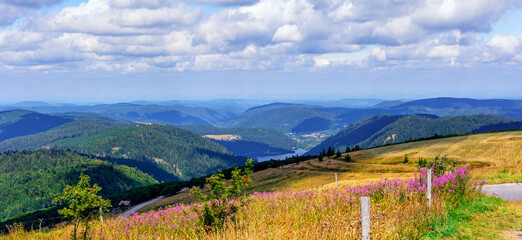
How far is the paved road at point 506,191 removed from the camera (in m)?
17.2

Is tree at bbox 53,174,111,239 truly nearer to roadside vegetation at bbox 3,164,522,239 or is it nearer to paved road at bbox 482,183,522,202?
roadside vegetation at bbox 3,164,522,239

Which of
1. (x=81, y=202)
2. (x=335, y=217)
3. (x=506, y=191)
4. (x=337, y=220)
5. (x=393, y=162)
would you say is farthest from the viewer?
(x=393, y=162)

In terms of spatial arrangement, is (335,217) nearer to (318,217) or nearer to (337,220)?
(337,220)

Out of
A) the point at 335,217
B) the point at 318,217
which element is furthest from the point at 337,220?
the point at 318,217

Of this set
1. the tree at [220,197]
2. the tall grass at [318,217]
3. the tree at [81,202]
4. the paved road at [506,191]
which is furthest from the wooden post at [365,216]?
the paved road at [506,191]

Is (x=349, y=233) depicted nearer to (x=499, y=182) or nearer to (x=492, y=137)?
(x=499, y=182)

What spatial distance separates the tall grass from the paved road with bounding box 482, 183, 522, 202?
4.08 meters

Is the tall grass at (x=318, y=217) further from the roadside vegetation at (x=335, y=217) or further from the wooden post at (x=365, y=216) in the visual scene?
the wooden post at (x=365, y=216)

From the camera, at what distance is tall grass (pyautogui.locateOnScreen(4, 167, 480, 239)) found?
29.6ft

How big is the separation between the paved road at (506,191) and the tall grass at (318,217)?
4.08 meters

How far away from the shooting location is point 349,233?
8.58m

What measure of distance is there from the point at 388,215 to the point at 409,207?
1.42 meters

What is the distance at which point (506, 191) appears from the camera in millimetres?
19156

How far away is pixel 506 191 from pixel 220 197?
57.2 ft
